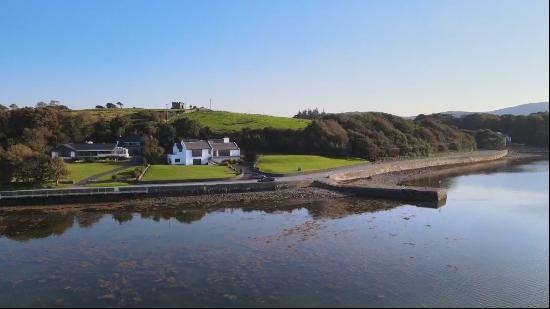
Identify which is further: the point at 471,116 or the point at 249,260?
the point at 471,116

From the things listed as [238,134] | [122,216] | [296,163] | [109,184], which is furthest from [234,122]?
[122,216]

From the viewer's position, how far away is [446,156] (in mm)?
85750

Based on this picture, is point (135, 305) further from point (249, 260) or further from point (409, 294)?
point (409, 294)

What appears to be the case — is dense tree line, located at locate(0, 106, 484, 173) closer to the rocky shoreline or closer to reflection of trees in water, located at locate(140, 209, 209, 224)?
the rocky shoreline

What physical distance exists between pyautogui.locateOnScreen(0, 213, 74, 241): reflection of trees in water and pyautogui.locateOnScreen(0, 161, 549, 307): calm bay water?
146mm

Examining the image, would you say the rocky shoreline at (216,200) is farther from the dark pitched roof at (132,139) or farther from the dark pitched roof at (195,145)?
the dark pitched roof at (132,139)

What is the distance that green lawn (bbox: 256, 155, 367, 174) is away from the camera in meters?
56.8

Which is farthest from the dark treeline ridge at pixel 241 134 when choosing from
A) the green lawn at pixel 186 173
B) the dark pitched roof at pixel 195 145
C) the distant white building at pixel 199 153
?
the green lawn at pixel 186 173

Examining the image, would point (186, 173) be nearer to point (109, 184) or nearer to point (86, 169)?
point (109, 184)

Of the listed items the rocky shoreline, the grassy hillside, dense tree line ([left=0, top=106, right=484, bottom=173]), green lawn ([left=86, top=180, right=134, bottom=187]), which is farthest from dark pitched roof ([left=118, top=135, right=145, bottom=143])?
the rocky shoreline

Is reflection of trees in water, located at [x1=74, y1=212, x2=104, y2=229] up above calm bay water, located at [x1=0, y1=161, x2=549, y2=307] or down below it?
above

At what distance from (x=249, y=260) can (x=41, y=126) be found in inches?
2444

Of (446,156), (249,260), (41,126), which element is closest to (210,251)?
(249,260)

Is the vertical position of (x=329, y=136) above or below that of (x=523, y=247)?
above
